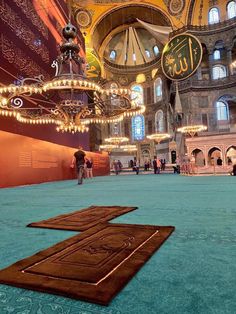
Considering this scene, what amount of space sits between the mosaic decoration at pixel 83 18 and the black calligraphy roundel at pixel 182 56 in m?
15.1

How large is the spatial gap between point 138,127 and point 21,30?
22.1 metres

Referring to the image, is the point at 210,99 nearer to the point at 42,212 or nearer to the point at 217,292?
the point at 42,212

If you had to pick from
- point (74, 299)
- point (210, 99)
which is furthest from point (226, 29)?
point (74, 299)

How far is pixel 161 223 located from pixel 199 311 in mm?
1393

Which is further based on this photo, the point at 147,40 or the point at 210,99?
the point at 147,40

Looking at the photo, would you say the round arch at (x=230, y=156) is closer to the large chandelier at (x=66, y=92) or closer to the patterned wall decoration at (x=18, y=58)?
the large chandelier at (x=66, y=92)

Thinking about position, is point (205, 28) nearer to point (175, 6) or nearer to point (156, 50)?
point (175, 6)

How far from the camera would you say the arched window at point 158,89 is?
93.2ft

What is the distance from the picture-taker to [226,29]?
827 inches

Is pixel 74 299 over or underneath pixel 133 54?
underneath

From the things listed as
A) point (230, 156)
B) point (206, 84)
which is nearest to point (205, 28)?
point (206, 84)

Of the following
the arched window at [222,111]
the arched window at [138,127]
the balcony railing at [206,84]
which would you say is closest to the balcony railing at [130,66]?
the arched window at [138,127]

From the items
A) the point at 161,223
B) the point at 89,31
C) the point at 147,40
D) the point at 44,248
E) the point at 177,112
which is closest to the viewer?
the point at 44,248

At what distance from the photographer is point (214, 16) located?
22047 mm
